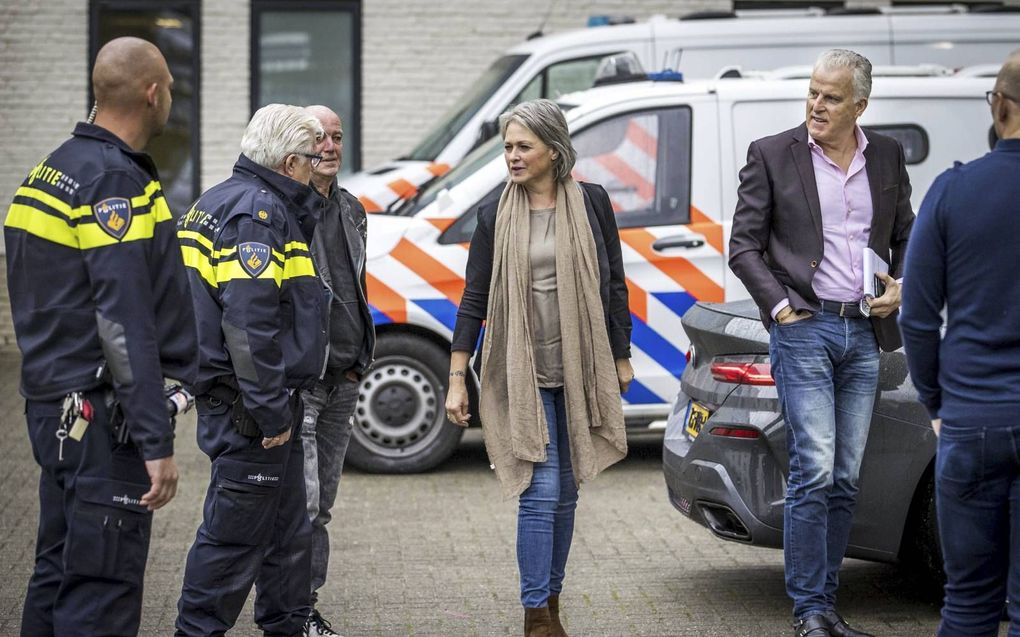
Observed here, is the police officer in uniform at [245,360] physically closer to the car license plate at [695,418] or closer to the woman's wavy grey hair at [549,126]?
the woman's wavy grey hair at [549,126]

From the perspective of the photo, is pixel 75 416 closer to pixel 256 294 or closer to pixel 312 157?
pixel 256 294

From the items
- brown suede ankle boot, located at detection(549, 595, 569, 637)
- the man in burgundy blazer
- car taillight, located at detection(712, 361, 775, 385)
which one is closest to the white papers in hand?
the man in burgundy blazer

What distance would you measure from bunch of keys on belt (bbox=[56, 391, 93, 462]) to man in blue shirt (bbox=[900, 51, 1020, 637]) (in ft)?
6.85

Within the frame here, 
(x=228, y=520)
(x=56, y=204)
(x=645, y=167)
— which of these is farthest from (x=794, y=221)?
(x=645, y=167)

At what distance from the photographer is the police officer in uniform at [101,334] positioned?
379 centimetres

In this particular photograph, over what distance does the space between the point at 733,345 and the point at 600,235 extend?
0.74 meters

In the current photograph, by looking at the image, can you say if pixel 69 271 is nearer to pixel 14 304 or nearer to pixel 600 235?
pixel 14 304

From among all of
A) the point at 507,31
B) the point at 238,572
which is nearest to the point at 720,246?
the point at 238,572

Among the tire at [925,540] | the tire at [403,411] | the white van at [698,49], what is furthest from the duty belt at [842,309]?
the white van at [698,49]

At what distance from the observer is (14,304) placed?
3.89 metres

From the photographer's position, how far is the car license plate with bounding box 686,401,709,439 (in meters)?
5.89

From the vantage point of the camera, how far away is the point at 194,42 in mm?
13719

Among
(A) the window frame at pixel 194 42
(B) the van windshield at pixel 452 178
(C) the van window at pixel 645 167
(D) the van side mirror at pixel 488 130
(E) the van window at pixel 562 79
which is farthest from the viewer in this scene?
(A) the window frame at pixel 194 42

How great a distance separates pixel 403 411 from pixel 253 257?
4.01 meters
